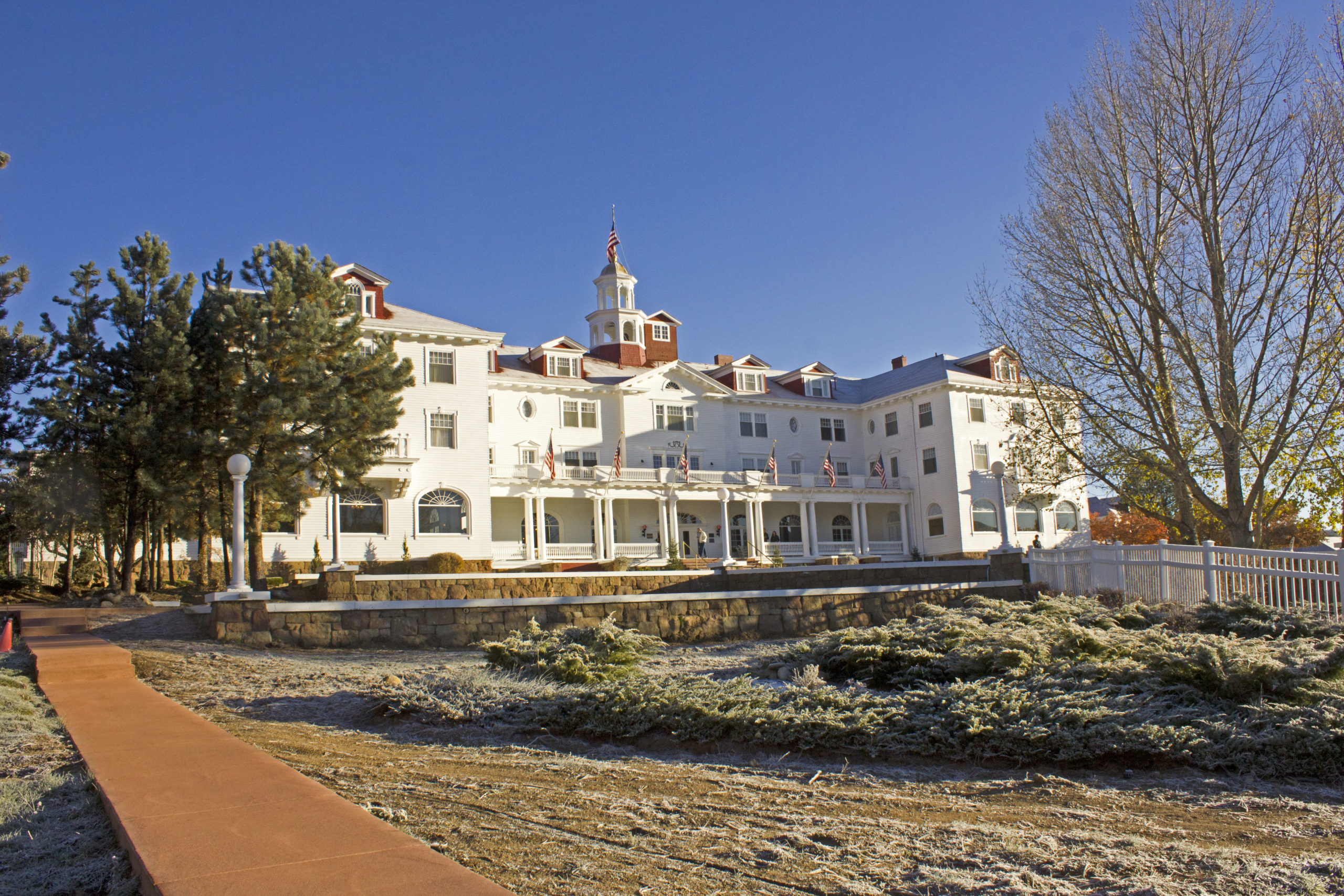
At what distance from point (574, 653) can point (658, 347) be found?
126ft

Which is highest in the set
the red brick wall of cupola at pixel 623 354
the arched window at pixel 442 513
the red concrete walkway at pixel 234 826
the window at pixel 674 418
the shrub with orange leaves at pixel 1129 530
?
the red brick wall of cupola at pixel 623 354

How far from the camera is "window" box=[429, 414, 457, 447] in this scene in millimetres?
31953

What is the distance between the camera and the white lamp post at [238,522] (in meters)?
13.4

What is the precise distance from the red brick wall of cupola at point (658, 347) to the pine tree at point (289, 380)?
23.2 metres

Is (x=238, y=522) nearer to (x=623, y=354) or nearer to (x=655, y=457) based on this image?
(x=655, y=457)

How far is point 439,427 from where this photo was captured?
105ft

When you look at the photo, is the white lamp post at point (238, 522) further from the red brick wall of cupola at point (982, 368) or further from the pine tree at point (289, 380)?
the red brick wall of cupola at point (982, 368)

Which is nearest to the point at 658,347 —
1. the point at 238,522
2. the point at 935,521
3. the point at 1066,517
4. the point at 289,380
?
the point at 935,521

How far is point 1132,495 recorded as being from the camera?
1748 centimetres

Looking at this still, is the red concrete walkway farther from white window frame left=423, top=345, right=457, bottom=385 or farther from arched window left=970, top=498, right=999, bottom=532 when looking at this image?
arched window left=970, top=498, right=999, bottom=532

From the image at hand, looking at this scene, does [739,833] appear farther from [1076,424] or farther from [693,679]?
[1076,424]

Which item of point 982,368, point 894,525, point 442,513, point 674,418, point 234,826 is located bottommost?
point 234,826

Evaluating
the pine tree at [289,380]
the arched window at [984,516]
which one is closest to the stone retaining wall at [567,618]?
the pine tree at [289,380]

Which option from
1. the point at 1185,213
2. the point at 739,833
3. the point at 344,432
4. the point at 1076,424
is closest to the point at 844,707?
the point at 739,833
